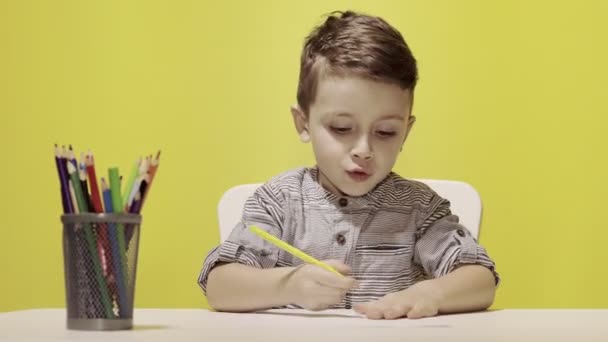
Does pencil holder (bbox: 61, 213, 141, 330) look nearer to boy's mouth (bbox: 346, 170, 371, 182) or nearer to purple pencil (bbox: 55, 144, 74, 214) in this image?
purple pencil (bbox: 55, 144, 74, 214)

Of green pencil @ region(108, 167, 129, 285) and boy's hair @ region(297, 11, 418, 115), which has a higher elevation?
boy's hair @ region(297, 11, 418, 115)

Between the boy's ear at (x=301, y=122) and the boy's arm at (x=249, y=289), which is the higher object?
the boy's ear at (x=301, y=122)

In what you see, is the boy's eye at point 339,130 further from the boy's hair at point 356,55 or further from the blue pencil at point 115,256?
the blue pencil at point 115,256

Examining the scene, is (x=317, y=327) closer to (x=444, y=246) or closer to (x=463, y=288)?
(x=463, y=288)

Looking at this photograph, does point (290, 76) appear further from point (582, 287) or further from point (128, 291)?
point (128, 291)

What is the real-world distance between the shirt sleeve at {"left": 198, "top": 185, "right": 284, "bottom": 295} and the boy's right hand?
0.14 metres

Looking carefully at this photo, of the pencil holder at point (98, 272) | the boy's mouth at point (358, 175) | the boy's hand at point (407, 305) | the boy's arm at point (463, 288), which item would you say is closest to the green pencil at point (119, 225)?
the pencil holder at point (98, 272)

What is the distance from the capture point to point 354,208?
4.08 feet

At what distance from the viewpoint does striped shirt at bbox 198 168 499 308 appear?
1225mm

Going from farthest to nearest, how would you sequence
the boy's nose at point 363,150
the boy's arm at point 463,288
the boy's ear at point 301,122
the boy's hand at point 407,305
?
the boy's ear at point 301,122 → the boy's nose at point 363,150 → the boy's arm at point 463,288 → the boy's hand at point 407,305

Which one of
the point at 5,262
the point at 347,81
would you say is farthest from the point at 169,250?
the point at 347,81

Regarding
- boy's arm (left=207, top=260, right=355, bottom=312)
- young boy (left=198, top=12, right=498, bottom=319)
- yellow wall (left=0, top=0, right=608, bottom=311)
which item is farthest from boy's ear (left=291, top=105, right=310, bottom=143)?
yellow wall (left=0, top=0, right=608, bottom=311)

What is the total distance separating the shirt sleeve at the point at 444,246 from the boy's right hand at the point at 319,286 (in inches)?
8.0

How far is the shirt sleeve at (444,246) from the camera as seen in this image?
1150mm
